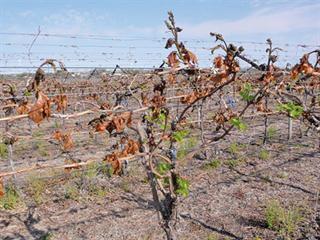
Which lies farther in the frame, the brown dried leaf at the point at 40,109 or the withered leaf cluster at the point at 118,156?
the withered leaf cluster at the point at 118,156

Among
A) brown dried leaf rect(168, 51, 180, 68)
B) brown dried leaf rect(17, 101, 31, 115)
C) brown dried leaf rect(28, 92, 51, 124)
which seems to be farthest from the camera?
brown dried leaf rect(168, 51, 180, 68)

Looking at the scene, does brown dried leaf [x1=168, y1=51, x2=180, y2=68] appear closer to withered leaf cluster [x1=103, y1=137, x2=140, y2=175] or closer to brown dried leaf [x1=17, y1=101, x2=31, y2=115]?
withered leaf cluster [x1=103, y1=137, x2=140, y2=175]

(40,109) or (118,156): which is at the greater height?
(40,109)

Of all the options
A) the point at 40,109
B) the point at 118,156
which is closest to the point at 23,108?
the point at 40,109

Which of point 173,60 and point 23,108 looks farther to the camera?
point 173,60

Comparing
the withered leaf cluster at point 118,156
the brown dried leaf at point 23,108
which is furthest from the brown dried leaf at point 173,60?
the brown dried leaf at point 23,108

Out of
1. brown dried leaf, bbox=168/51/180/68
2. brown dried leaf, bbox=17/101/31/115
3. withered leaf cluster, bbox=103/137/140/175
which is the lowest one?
withered leaf cluster, bbox=103/137/140/175

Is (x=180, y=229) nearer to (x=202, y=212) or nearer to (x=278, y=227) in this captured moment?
(x=202, y=212)

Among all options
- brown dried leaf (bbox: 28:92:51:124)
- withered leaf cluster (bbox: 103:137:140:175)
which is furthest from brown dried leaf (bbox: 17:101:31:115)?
withered leaf cluster (bbox: 103:137:140:175)

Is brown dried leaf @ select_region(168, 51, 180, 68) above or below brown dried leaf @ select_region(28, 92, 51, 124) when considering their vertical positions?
above

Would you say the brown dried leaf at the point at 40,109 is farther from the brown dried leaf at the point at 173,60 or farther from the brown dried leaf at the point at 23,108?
the brown dried leaf at the point at 173,60

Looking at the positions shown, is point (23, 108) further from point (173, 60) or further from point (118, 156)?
point (173, 60)

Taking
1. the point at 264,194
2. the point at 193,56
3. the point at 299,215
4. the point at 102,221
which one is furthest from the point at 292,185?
the point at 193,56

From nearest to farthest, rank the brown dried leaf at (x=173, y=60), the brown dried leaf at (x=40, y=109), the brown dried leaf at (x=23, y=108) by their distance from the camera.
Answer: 1. the brown dried leaf at (x=40, y=109)
2. the brown dried leaf at (x=23, y=108)
3. the brown dried leaf at (x=173, y=60)
